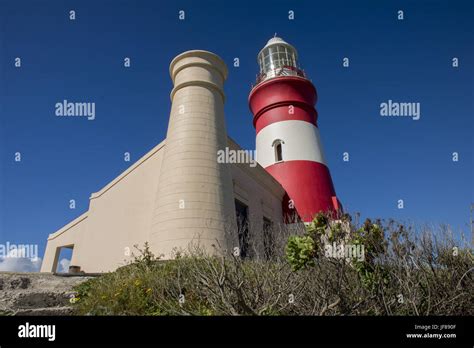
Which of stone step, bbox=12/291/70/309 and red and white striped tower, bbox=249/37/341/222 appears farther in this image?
red and white striped tower, bbox=249/37/341/222

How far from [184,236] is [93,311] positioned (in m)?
3.29

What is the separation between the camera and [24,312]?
17.8ft

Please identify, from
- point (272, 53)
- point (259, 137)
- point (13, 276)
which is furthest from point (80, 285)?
point (272, 53)

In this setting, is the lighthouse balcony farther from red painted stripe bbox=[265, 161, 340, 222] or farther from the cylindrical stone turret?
the cylindrical stone turret

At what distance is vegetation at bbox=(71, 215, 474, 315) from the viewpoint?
5.02 meters

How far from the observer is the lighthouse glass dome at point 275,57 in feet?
67.8

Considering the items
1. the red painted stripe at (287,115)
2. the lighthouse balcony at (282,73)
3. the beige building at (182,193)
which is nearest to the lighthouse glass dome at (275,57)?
the lighthouse balcony at (282,73)

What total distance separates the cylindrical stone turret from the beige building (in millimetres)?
27

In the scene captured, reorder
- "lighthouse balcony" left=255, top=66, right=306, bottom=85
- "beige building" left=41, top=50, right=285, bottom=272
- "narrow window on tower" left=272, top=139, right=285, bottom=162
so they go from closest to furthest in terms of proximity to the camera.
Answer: "beige building" left=41, top=50, right=285, bottom=272
"narrow window on tower" left=272, top=139, right=285, bottom=162
"lighthouse balcony" left=255, top=66, right=306, bottom=85

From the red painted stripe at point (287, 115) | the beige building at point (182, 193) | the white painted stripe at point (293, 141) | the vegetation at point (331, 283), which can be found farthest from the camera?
the red painted stripe at point (287, 115)

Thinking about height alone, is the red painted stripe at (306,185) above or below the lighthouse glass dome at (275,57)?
below

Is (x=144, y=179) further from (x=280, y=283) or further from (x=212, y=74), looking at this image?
(x=280, y=283)

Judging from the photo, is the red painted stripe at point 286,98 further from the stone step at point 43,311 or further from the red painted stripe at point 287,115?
the stone step at point 43,311
